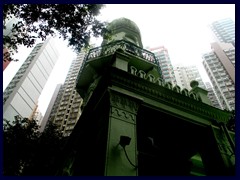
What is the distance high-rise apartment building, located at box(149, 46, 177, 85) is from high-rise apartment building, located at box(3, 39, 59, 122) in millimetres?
40088

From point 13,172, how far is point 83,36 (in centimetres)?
1138

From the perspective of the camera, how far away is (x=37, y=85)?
2247 inches

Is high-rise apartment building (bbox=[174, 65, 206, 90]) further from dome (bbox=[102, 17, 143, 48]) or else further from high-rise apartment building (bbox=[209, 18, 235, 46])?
dome (bbox=[102, 17, 143, 48])

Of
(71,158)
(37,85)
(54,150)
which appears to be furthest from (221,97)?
(71,158)

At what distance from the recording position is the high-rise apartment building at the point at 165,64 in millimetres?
87938

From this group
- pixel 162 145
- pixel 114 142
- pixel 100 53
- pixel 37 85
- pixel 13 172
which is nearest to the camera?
pixel 114 142

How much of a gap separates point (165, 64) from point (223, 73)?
73.3 ft

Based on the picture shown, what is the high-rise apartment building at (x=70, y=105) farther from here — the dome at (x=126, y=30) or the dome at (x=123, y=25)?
the dome at (x=126, y=30)

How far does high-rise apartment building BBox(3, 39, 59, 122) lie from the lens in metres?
46.8

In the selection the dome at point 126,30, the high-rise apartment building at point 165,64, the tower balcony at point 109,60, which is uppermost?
the high-rise apartment building at point 165,64

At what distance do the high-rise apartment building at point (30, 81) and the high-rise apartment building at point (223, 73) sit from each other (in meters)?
50.1

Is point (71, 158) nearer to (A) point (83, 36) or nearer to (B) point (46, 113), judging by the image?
(A) point (83, 36)

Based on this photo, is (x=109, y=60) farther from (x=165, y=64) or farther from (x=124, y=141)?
(x=165, y=64)

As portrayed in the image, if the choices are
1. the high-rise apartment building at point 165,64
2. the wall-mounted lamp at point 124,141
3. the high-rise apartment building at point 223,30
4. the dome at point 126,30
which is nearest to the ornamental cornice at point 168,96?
the wall-mounted lamp at point 124,141
